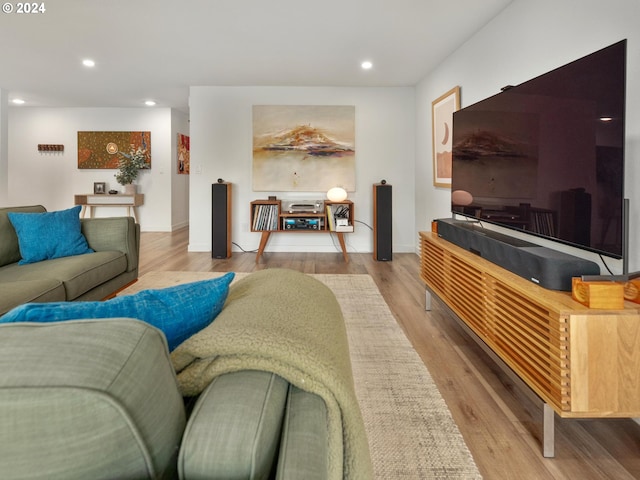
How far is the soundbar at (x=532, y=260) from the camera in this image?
152 centimetres

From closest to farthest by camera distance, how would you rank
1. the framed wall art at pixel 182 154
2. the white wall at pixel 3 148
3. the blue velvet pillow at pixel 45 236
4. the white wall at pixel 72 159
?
the blue velvet pillow at pixel 45 236, the white wall at pixel 3 148, the white wall at pixel 72 159, the framed wall art at pixel 182 154

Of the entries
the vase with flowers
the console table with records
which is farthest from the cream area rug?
the vase with flowers

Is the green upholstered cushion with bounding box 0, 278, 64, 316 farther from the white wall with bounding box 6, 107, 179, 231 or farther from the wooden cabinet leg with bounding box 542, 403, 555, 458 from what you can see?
the white wall with bounding box 6, 107, 179, 231

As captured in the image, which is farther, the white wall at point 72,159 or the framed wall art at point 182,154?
the framed wall art at point 182,154

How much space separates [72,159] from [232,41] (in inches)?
209

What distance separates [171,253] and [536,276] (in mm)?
4722

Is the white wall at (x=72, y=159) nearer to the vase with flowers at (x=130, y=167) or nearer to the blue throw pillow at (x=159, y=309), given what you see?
the vase with flowers at (x=130, y=167)

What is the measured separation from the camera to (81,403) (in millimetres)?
385

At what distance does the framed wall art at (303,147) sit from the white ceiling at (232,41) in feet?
1.31

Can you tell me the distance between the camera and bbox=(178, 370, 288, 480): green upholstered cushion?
46cm

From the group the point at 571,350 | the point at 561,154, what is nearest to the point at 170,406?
the point at 571,350

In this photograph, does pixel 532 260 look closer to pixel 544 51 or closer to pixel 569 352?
pixel 569 352

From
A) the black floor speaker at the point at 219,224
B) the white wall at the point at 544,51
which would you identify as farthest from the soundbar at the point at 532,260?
the black floor speaker at the point at 219,224

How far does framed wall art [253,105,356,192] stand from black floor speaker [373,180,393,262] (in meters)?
0.59
